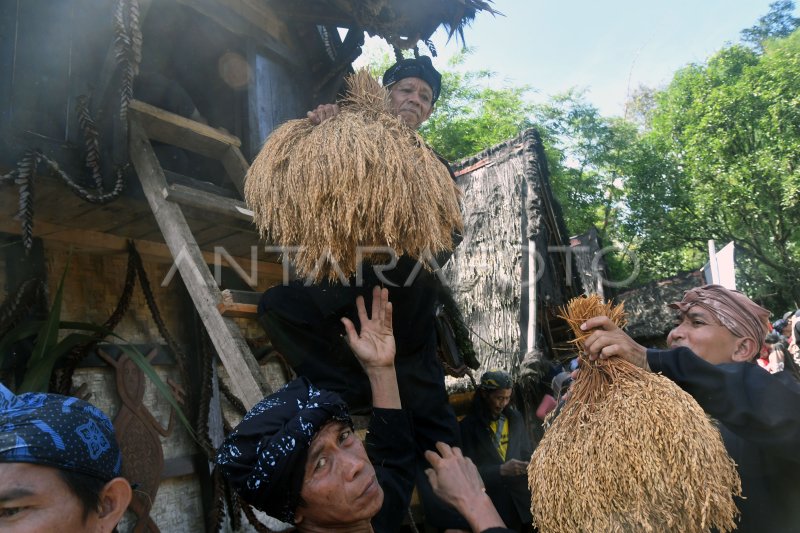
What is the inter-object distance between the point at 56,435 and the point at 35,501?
14 cm

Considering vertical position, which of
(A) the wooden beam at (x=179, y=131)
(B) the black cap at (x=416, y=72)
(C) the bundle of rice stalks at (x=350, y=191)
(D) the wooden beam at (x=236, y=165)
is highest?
(B) the black cap at (x=416, y=72)

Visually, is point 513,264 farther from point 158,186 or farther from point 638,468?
point 638,468

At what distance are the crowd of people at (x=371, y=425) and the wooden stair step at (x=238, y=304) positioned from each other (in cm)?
9

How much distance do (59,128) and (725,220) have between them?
59.2ft

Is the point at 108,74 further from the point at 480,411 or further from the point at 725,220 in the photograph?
the point at 725,220

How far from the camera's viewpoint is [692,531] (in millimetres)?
1484

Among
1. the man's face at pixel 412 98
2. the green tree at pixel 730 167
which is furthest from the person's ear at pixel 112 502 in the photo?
the green tree at pixel 730 167

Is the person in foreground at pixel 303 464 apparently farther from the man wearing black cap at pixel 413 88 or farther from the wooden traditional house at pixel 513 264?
the wooden traditional house at pixel 513 264

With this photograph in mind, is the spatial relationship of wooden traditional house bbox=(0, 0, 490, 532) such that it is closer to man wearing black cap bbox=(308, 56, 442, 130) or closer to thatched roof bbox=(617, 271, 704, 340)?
man wearing black cap bbox=(308, 56, 442, 130)

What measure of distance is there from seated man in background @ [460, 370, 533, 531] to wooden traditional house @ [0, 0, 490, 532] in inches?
69.6

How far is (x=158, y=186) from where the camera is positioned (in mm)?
2842

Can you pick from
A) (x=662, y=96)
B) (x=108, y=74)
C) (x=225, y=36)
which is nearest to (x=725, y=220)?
(x=662, y=96)

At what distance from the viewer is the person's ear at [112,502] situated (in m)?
1.45

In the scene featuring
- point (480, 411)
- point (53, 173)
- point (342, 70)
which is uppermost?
point (342, 70)
